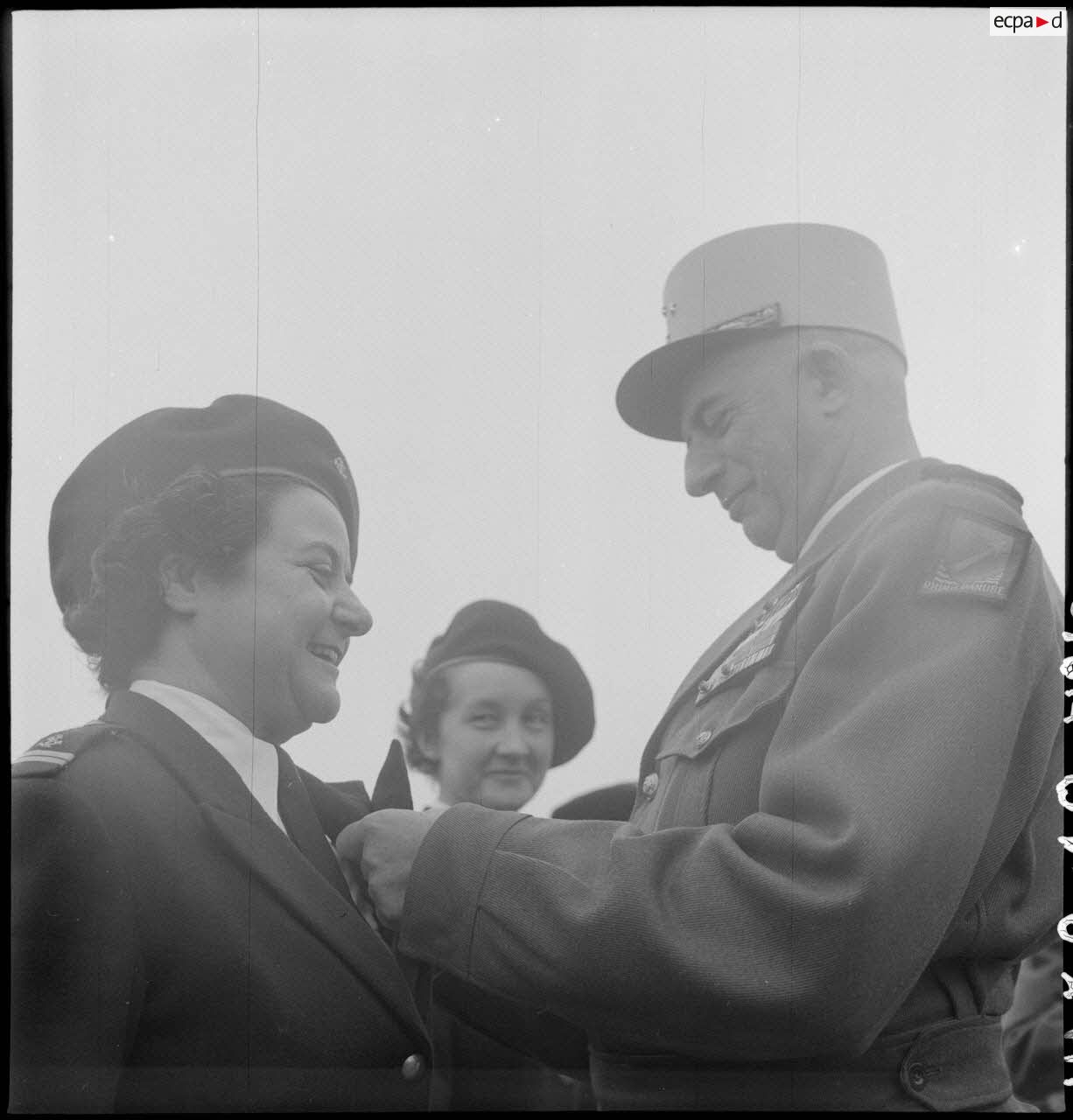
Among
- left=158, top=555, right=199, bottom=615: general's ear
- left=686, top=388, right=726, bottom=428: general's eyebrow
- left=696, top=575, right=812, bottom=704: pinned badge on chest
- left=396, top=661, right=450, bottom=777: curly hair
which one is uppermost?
left=686, top=388, right=726, bottom=428: general's eyebrow

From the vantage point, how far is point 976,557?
218cm

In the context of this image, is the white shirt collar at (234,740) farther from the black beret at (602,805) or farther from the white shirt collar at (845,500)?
the white shirt collar at (845,500)

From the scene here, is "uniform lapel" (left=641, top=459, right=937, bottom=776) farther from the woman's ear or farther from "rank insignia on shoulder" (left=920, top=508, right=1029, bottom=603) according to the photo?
the woman's ear

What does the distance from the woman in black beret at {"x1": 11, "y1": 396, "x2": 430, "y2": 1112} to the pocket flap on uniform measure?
2.00 feet

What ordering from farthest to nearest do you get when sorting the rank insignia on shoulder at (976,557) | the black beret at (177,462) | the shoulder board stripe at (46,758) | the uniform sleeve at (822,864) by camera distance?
1. the black beret at (177,462)
2. the shoulder board stripe at (46,758)
3. the rank insignia on shoulder at (976,557)
4. the uniform sleeve at (822,864)

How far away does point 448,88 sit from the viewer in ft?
8.49

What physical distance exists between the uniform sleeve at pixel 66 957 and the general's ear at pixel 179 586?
0.39 meters

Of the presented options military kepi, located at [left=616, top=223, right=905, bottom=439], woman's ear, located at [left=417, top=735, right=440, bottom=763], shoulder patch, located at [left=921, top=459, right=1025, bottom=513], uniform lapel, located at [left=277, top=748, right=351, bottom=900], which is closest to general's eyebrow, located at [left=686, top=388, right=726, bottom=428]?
military kepi, located at [left=616, top=223, right=905, bottom=439]

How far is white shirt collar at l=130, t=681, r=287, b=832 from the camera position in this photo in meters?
2.37

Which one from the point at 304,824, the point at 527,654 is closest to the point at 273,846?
the point at 304,824

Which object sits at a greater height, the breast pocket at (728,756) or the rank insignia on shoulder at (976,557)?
the rank insignia on shoulder at (976,557)

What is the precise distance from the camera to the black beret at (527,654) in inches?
95.1

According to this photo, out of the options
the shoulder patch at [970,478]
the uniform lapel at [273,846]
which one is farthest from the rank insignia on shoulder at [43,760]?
the shoulder patch at [970,478]

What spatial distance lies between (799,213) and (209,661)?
1.41 m
